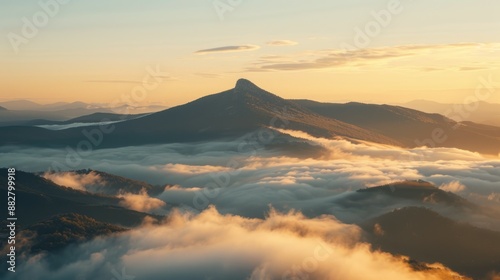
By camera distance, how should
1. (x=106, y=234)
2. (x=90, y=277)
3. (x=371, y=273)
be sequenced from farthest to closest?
1. (x=106, y=234)
2. (x=371, y=273)
3. (x=90, y=277)

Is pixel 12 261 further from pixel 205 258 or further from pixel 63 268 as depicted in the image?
pixel 205 258

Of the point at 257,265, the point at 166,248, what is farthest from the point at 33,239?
the point at 257,265

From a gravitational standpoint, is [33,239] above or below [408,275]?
above

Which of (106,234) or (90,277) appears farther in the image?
(106,234)

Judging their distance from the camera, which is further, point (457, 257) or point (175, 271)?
point (457, 257)

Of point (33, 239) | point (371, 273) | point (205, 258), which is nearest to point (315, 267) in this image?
point (371, 273)

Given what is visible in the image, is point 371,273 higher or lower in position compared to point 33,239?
lower

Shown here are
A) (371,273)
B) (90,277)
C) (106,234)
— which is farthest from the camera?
(106,234)

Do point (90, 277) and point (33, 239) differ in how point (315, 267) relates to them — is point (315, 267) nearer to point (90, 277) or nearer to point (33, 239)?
point (90, 277)
